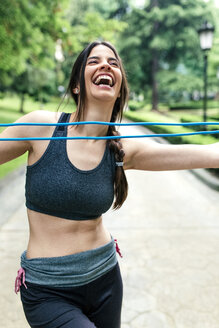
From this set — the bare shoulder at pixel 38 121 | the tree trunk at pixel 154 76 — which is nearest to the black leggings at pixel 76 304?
the bare shoulder at pixel 38 121

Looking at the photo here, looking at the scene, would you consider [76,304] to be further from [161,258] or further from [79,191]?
[161,258]

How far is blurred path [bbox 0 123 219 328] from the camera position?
115 inches

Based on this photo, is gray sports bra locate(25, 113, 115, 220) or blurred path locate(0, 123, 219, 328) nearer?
gray sports bra locate(25, 113, 115, 220)

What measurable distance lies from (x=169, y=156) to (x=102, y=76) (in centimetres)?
45

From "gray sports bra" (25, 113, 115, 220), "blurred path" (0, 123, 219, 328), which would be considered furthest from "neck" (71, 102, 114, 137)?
"blurred path" (0, 123, 219, 328)

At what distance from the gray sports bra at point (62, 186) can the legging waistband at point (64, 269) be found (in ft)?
0.57

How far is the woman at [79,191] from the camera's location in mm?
1361

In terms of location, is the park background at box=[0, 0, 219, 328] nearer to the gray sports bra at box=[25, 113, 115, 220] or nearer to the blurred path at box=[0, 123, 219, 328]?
the blurred path at box=[0, 123, 219, 328]

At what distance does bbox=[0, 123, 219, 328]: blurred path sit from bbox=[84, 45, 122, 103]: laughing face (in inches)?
82.4

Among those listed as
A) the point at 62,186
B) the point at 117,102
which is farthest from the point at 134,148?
the point at 62,186

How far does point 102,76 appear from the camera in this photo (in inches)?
55.6

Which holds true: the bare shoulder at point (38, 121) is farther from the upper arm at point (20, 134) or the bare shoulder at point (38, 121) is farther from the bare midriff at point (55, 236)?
the bare midriff at point (55, 236)

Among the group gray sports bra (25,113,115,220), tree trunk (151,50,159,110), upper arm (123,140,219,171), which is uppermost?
tree trunk (151,50,159,110)

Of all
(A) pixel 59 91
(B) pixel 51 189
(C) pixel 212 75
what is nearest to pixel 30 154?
(B) pixel 51 189
